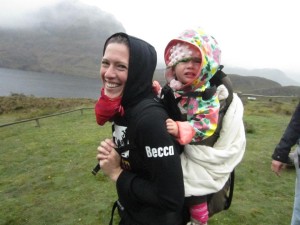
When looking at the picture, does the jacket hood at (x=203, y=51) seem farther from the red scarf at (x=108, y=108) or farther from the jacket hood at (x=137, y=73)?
the red scarf at (x=108, y=108)

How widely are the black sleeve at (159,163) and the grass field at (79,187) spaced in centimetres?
368

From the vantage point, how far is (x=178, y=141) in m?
1.88

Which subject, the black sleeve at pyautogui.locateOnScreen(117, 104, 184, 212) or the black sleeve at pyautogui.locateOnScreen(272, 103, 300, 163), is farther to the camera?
the black sleeve at pyautogui.locateOnScreen(272, 103, 300, 163)

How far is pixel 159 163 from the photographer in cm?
170

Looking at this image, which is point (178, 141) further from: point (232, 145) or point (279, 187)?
point (279, 187)

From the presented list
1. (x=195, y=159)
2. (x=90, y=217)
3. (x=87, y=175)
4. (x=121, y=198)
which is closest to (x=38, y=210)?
(x=90, y=217)

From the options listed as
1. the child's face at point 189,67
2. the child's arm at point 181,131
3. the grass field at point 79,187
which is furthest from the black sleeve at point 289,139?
the grass field at point 79,187

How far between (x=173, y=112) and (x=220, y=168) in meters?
0.52

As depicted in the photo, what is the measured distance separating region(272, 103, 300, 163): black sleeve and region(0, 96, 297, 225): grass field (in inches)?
94.4

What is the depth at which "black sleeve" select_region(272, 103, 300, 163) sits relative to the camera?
3.04 m

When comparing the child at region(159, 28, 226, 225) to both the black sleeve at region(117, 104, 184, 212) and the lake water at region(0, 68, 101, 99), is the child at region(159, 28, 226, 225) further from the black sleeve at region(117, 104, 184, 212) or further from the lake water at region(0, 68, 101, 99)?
the lake water at region(0, 68, 101, 99)

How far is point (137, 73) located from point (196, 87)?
52cm

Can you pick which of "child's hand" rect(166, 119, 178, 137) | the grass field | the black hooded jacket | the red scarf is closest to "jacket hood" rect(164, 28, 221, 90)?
the black hooded jacket

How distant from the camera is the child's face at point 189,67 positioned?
7.09 feet
